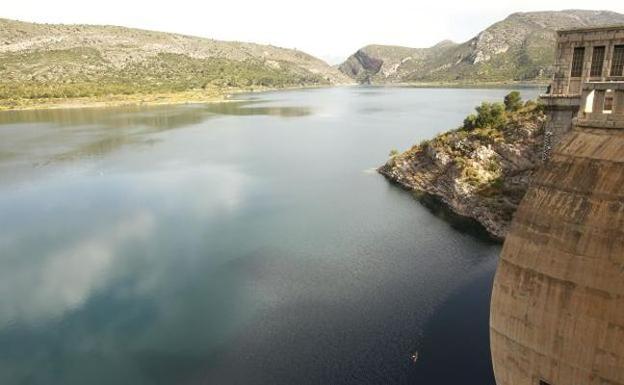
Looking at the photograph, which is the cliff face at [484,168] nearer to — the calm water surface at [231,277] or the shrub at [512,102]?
the shrub at [512,102]

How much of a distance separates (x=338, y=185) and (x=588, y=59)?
48406mm

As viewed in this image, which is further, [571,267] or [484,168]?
[484,168]

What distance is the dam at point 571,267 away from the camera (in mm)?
13023

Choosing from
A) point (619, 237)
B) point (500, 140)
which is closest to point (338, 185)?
point (500, 140)

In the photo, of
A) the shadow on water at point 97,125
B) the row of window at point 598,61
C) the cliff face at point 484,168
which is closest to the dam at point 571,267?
the row of window at point 598,61

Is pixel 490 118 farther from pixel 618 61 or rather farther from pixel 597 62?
pixel 618 61

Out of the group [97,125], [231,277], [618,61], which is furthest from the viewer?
[97,125]

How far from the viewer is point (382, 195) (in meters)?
62.0

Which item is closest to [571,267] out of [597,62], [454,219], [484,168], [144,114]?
[597,62]

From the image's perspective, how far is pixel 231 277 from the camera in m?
38.7

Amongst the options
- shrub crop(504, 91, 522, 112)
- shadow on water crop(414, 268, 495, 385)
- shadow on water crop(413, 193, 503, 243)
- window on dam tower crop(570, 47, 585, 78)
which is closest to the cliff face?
shadow on water crop(413, 193, 503, 243)

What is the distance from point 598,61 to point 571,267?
10.5 meters

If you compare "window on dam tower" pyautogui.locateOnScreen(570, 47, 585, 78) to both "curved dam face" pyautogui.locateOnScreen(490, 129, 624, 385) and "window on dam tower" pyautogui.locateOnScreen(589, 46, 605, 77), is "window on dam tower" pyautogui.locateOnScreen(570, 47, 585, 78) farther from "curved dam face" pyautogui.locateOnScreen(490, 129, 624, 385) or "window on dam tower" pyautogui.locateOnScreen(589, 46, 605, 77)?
"curved dam face" pyautogui.locateOnScreen(490, 129, 624, 385)

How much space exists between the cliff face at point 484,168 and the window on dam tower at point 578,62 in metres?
28.7
